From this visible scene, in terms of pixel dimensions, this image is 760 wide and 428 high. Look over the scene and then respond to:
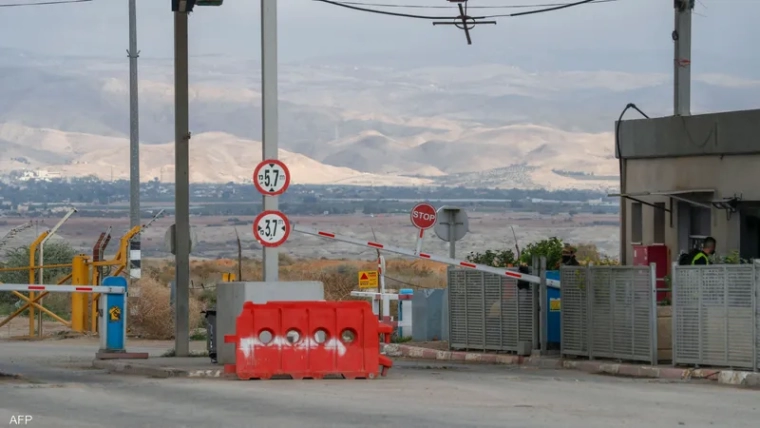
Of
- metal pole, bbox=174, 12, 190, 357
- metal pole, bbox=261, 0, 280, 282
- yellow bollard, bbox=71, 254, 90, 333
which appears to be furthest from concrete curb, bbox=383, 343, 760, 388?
yellow bollard, bbox=71, 254, 90, 333

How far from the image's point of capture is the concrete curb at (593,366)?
1923 centimetres

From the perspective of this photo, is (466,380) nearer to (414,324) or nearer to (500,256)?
(500,256)

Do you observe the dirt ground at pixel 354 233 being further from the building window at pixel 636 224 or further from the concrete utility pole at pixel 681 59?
the concrete utility pole at pixel 681 59

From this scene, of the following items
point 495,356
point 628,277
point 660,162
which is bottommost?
point 495,356

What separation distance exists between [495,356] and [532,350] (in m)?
0.80

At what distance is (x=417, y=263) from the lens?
77.1 meters

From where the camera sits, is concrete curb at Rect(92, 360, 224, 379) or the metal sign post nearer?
concrete curb at Rect(92, 360, 224, 379)

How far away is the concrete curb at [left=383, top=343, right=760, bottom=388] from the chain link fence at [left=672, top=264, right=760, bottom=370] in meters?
0.31

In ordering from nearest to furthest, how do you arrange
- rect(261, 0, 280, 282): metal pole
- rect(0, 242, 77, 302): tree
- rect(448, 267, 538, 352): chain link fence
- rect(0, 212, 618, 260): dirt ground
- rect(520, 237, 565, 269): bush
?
rect(261, 0, 280, 282): metal pole → rect(448, 267, 538, 352): chain link fence → rect(520, 237, 565, 269): bush → rect(0, 242, 77, 302): tree → rect(0, 212, 618, 260): dirt ground

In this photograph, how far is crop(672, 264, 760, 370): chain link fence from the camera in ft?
63.8

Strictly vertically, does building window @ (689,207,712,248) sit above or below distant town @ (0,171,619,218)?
below

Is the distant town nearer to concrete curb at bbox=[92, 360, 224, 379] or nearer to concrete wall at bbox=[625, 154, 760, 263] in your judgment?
concrete wall at bbox=[625, 154, 760, 263]

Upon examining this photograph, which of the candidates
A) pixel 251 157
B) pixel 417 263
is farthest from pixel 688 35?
pixel 251 157

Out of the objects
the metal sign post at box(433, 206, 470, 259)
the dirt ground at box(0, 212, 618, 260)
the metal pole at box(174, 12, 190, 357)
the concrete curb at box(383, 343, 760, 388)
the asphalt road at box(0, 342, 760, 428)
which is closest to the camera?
the asphalt road at box(0, 342, 760, 428)
